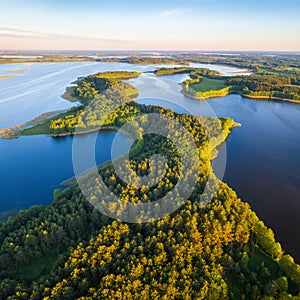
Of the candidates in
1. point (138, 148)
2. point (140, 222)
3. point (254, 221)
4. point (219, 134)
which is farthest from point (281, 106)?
point (140, 222)

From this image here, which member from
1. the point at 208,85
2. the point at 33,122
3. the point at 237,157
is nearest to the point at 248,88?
the point at 208,85

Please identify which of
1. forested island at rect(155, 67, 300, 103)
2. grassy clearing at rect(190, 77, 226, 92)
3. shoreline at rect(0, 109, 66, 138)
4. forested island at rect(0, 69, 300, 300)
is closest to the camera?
forested island at rect(0, 69, 300, 300)

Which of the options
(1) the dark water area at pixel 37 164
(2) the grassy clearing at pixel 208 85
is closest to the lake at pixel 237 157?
(1) the dark water area at pixel 37 164

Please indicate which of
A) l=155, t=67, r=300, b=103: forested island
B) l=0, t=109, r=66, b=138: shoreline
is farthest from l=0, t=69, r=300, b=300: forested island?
l=155, t=67, r=300, b=103: forested island

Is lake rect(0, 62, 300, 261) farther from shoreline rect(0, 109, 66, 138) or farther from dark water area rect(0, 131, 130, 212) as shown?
shoreline rect(0, 109, 66, 138)

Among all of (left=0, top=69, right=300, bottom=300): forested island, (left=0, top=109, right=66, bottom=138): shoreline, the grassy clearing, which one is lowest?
the grassy clearing

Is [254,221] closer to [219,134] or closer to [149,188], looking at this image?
[149,188]

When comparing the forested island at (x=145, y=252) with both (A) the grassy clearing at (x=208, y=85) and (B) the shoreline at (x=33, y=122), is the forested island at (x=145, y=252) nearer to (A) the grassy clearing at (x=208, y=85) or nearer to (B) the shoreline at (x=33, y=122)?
(B) the shoreline at (x=33, y=122)
